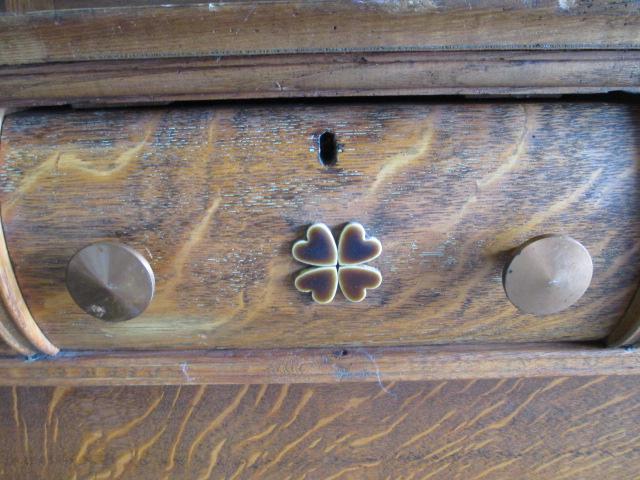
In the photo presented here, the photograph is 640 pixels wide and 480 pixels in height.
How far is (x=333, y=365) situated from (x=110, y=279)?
0.21m

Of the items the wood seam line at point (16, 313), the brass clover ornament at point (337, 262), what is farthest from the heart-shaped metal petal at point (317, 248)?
the wood seam line at point (16, 313)

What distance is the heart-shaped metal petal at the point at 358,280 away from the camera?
48cm

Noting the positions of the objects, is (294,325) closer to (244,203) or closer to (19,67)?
(244,203)

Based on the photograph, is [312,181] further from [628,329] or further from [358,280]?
[628,329]

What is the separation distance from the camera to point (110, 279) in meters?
0.46

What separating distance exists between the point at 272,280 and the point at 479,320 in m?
0.19

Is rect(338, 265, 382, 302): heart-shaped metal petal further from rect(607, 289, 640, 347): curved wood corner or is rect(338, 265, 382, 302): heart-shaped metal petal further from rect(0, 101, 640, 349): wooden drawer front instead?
rect(607, 289, 640, 347): curved wood corner

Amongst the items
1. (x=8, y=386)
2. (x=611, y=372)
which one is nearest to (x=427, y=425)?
(x=611, y=372)

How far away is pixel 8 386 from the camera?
1.91 ft

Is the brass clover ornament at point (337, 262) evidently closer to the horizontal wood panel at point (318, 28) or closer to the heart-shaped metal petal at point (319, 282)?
the heart-shaped metal petal at point (319, 282)

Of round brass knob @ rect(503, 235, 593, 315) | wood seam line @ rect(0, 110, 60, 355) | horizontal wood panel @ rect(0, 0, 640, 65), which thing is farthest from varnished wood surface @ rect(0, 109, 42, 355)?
round brass knob @ rect(503, 235, 593, 315)

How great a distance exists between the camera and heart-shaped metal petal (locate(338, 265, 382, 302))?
0.48 meters

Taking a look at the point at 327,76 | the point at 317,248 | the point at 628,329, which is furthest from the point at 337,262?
the point at 628,329

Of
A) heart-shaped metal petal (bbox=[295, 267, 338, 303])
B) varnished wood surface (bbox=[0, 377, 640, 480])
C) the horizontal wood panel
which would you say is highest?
the horizontal wood panel
